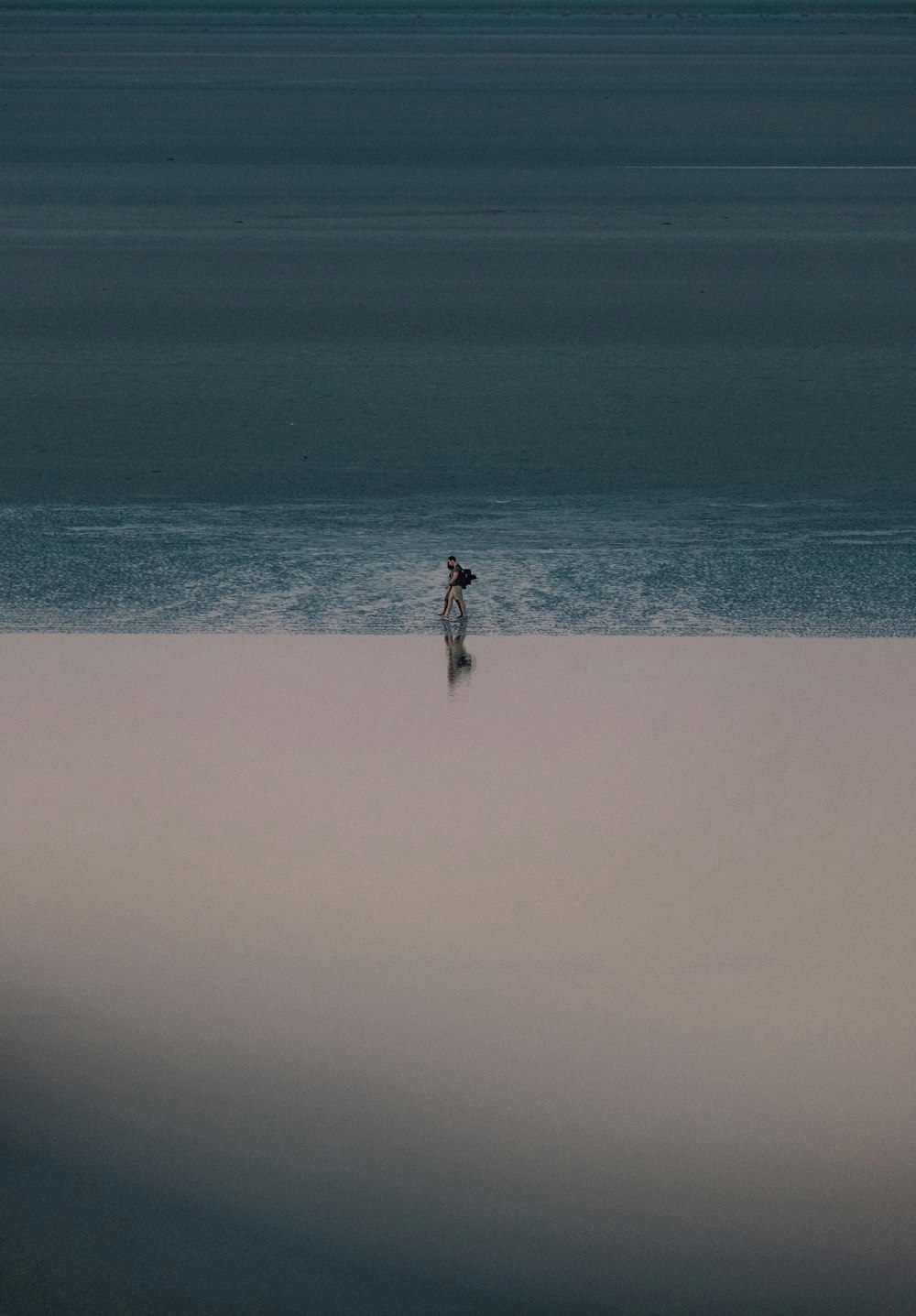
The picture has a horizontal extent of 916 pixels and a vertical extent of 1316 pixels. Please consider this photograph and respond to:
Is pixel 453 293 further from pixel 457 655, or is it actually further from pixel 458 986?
pixel 458 986

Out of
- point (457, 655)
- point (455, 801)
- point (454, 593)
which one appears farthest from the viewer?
point (454, 593)

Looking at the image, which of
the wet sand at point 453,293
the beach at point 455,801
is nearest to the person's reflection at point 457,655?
the beach at point 455,801

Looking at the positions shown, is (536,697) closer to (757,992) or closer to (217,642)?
(217,642)

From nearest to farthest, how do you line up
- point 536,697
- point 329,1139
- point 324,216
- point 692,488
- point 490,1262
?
point 490,1262 → point 329,1139 → point 536,697 → point 692,488 → point 324,216

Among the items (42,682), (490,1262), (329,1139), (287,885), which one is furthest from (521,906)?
(42,682)

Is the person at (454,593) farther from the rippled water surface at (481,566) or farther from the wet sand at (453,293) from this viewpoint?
the wet sand at (453,293)

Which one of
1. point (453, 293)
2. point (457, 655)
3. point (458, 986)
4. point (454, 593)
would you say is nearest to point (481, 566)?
point (454, 593)

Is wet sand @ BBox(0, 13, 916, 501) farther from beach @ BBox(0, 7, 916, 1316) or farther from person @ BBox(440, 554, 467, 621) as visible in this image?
person @ BBox(440, 554, 467, 621)

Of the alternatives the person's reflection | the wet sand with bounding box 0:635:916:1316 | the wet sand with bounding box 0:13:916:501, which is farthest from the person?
the wet sand with bounding box 0:13:916:501
